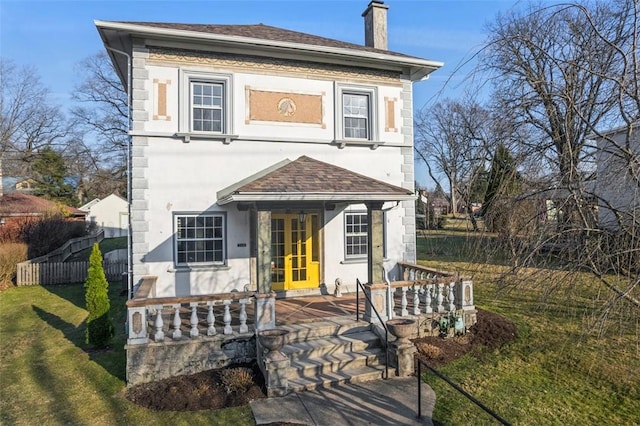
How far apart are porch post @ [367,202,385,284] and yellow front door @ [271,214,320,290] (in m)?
2.73

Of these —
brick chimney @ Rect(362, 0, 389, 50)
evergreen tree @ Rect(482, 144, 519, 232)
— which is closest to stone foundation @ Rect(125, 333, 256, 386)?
evergreen tree @ Rect(482, 144, 519, 232)

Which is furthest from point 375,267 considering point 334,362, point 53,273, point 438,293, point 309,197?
point 53,273

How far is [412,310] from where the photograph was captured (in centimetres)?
947

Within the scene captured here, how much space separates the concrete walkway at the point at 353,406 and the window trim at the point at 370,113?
7006 millimetres

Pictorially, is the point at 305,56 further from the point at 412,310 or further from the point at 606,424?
the point at 606,424

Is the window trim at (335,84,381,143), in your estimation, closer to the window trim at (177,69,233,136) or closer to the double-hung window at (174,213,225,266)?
the window trim at (177,69,233,136)

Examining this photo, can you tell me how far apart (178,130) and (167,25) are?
9.56 feet

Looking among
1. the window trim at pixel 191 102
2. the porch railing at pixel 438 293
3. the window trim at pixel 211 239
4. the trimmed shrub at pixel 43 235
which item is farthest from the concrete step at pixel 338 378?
the trimmed shrub at pixel 43 235

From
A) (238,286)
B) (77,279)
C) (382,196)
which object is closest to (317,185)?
(382,196)

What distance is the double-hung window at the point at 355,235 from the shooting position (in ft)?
39.4

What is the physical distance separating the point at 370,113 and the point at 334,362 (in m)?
7.67

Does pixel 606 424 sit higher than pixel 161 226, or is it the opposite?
pixel 161 226

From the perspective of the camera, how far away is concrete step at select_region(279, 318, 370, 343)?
25.6ft

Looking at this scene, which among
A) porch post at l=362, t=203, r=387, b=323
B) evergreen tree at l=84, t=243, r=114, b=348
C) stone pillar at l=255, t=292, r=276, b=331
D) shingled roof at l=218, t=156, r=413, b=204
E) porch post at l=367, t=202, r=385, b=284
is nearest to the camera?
stone pillar at l=255, t=292, r=276, b=331
